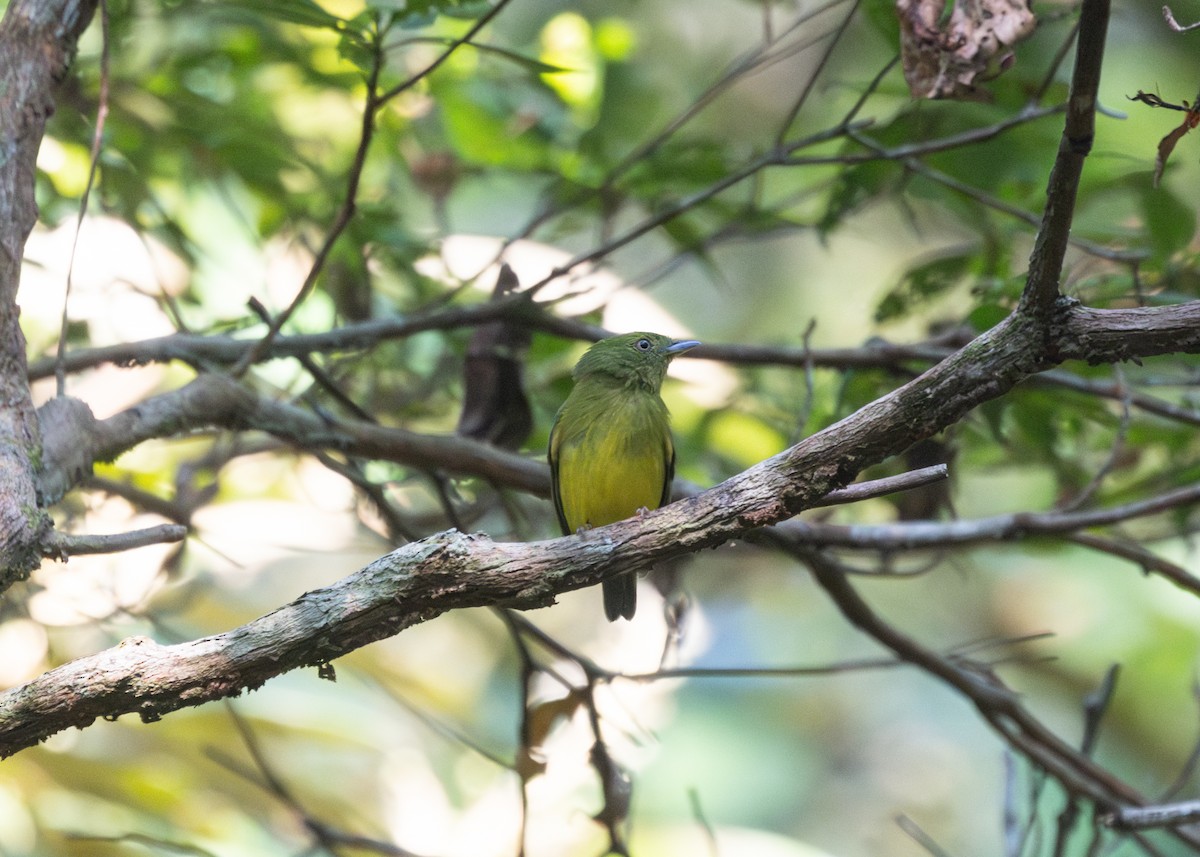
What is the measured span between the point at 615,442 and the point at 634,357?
0.42 m

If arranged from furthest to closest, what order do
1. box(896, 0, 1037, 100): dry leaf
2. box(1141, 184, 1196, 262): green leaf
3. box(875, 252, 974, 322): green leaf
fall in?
box(875, 252, 974, 322): green leaf, box(1141, 184, 1196, 262): green leaf, box(896, 0, 1037, 100): dry leaf

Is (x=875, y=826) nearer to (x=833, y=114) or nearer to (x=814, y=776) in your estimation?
(x=814, y=776)

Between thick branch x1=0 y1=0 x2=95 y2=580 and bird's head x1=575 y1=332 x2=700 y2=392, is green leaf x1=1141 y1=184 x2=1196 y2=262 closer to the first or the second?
bird's head x1=575 y1=332 x2=700 y2=392

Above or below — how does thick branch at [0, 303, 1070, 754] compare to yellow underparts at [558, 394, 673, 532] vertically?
below

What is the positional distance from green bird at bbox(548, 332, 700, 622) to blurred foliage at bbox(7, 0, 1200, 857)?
430 millimetres

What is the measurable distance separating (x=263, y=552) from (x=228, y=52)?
2.83 m

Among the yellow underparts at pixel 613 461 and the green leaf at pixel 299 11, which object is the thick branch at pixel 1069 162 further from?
the yellow underparts at pixel 613 461

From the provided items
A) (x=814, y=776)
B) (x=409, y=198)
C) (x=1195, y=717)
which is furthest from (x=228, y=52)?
(x=1195, y=717)

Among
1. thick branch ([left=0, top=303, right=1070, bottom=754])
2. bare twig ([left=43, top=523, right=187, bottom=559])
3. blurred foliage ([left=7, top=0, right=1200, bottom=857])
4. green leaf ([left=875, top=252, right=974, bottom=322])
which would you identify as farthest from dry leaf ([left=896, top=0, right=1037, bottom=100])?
bare twig ([left=43, top=523, right=187, bottom=559])

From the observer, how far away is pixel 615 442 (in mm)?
3992

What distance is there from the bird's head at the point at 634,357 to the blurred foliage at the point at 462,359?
1.47 feet

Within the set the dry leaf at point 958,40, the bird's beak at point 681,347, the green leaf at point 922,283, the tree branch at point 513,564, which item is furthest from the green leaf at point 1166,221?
the tree branch at point 513,564

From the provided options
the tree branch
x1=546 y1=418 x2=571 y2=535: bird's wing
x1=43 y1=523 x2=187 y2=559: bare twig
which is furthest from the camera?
x1=546 y1=418 x2=571 y2=535: bird's wing

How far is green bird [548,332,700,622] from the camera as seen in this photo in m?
3.99
